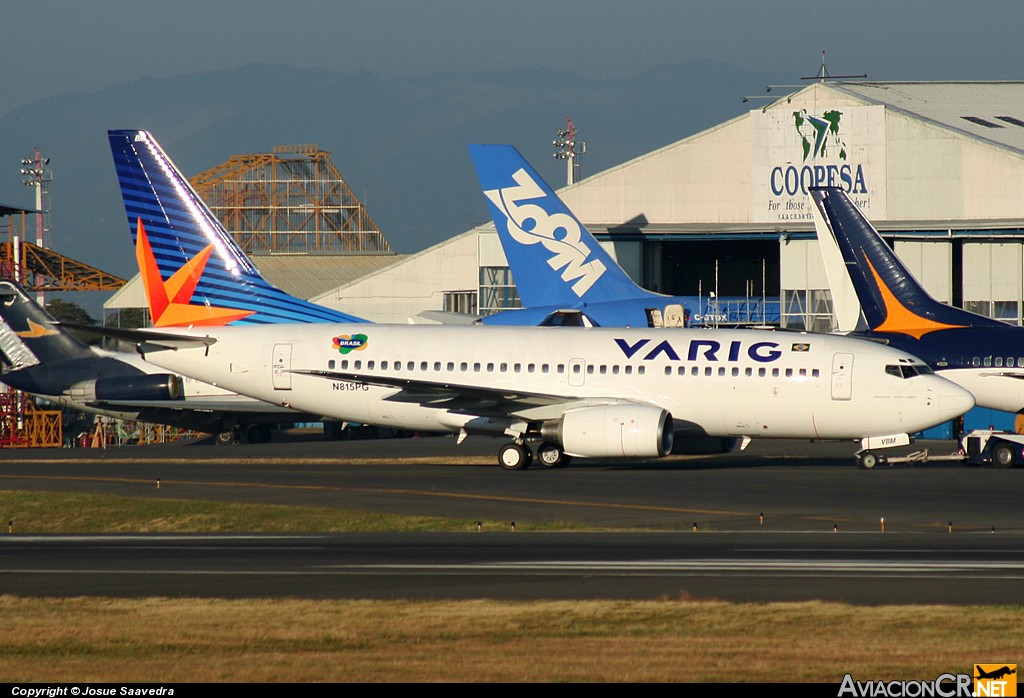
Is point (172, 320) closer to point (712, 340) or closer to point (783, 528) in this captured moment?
point (712, 340)

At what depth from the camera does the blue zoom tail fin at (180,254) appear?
38.9 m

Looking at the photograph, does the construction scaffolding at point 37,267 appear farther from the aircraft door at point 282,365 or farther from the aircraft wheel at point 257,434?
the aircraft door at point 282,365

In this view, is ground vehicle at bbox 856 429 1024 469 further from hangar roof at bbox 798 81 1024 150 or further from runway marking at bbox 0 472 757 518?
hangar roof at bbox 798 81 1024 150

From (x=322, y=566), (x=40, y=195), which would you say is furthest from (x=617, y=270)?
(x=40, y=195)

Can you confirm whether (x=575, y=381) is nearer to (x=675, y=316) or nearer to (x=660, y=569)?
(x=675, y=316)

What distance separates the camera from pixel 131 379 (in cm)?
5500

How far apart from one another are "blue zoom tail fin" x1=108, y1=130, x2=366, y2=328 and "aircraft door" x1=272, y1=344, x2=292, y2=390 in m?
2.21

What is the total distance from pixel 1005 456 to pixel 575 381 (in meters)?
10.9

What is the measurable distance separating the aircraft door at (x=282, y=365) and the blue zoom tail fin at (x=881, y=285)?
18680mm

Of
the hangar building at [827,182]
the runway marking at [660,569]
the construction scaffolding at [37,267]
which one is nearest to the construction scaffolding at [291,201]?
the construction scaffolding at [37,267]

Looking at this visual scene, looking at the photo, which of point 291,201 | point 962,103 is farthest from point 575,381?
point 291,201

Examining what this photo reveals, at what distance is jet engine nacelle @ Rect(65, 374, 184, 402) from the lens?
54.8 metres

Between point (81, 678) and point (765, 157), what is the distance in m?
55.1

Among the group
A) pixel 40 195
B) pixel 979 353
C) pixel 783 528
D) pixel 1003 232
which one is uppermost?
pixel 40 195
